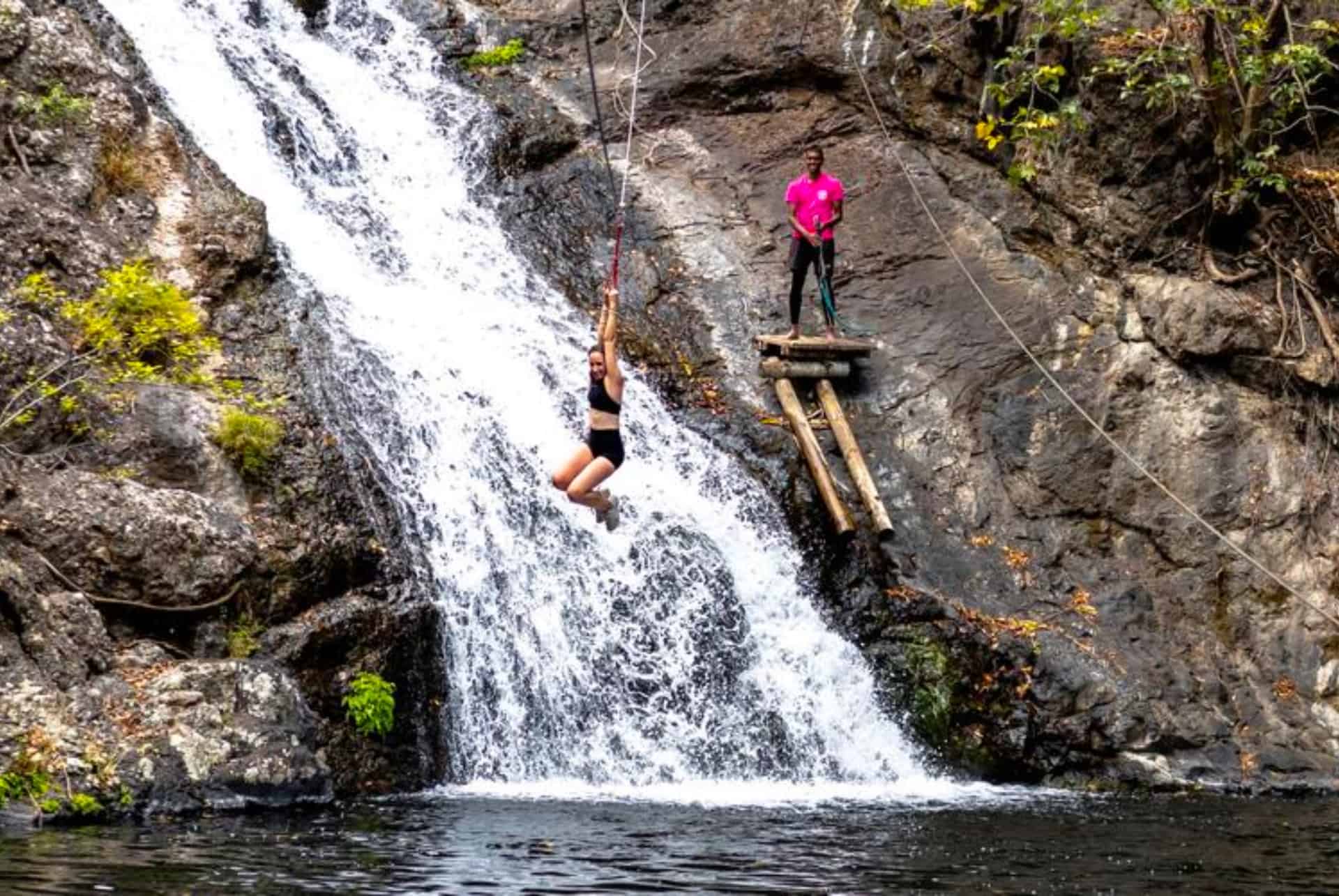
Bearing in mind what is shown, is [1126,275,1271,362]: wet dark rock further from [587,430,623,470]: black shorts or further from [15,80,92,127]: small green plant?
[15,80,92,127]: small green plant

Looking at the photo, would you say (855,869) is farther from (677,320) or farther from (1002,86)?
(1002,86)

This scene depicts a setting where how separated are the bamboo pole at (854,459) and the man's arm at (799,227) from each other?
1.47m

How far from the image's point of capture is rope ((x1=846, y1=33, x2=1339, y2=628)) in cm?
1457

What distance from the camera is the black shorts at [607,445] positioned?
11.8m

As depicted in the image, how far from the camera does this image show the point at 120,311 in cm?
1270

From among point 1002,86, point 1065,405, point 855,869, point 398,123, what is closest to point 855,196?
point 1002,86

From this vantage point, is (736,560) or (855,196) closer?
(736,560)

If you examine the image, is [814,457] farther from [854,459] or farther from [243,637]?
[243,637]

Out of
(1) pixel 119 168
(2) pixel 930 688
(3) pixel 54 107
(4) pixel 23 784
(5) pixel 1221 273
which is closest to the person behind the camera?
(4) pixel 23 784

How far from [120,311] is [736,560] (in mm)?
5758

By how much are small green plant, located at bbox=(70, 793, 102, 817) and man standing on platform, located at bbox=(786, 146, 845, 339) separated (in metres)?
8.79

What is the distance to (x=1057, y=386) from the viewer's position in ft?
52.2

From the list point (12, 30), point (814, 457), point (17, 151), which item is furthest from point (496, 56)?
point (814, 457)

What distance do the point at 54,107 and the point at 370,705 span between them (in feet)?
22.6
